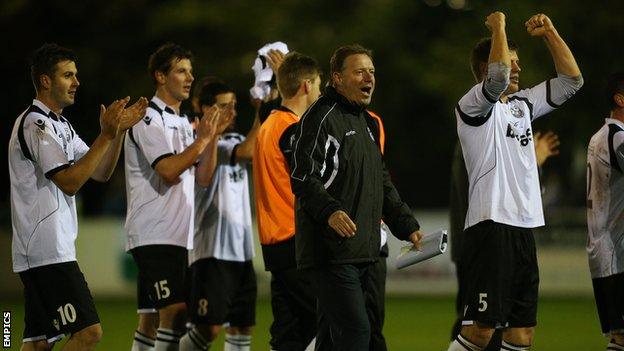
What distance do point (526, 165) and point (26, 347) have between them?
3763 mm

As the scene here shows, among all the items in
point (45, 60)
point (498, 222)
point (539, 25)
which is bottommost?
point (498, 222)

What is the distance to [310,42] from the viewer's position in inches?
926

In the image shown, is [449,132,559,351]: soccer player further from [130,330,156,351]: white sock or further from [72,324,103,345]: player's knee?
[72,324,103,345]: player's knee

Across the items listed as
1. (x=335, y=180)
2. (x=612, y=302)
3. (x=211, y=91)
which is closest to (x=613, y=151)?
(x=612, y=302)

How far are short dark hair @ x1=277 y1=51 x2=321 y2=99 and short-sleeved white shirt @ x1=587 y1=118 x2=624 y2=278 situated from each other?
2.37 m

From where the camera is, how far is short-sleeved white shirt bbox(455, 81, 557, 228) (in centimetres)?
855

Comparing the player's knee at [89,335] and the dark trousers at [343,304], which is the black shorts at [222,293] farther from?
the dark trousers at [343,304]

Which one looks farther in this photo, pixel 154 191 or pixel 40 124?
pixel 154 191

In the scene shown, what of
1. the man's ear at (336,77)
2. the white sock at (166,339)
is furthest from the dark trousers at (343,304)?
the white sock at (166,339)

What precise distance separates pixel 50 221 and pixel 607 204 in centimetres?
430

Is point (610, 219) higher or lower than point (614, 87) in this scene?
lower

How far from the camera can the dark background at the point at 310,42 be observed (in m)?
23.2

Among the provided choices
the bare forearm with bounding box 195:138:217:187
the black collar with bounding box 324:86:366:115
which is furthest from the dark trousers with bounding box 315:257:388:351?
the bare forearm with bounding box 195:138:217:187

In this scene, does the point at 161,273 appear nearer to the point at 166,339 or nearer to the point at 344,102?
the point at 166,339
